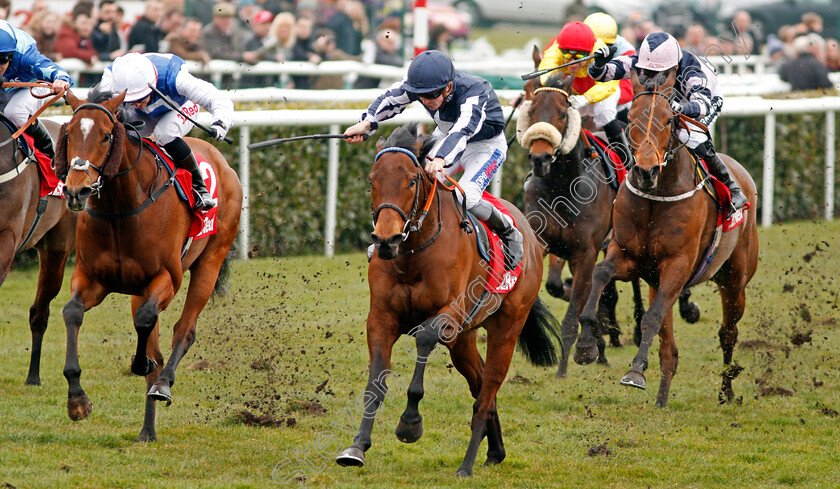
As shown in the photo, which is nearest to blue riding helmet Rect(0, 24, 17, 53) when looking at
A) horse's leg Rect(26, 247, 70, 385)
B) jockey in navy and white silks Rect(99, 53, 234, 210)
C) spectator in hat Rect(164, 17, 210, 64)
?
jockey in navy and white silks Rect(99, 53, 234, 210)

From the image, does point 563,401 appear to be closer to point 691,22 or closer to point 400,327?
point 400,327

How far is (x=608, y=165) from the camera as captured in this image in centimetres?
755

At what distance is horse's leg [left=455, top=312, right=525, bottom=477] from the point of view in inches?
195

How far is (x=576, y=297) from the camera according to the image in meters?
7.16

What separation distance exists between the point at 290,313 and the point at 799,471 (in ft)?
14.6

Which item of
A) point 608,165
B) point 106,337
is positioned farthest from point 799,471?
point 106,337

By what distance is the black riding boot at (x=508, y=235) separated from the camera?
516 cm

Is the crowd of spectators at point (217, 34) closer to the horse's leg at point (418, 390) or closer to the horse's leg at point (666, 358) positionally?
the horse's leg at point (666, 358)

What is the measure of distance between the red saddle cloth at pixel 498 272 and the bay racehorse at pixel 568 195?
5.83 ft

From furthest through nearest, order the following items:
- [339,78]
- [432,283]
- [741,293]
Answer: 1. [339,78]
2. [741,293]
3. [432,283]

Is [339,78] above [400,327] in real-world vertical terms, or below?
above

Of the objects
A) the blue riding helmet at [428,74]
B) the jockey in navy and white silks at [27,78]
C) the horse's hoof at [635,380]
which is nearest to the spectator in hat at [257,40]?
the jockey in navy and white silks at [27,78]

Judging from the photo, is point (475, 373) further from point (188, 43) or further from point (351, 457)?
point (188, 43)

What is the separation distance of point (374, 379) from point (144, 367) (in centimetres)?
133
